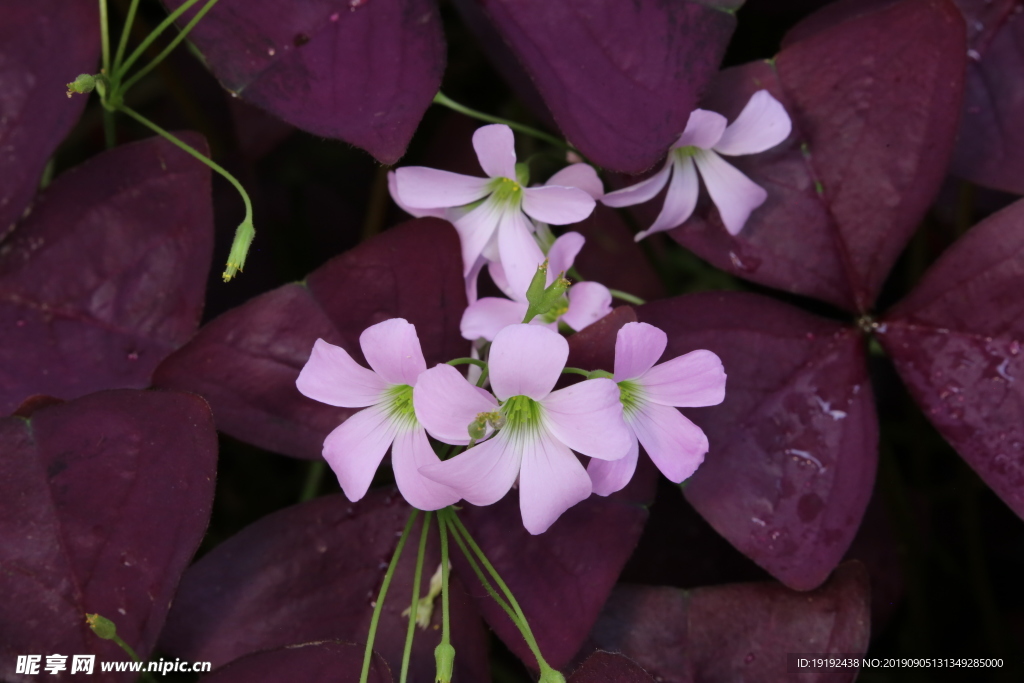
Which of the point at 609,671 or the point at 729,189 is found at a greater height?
the point at 729,189

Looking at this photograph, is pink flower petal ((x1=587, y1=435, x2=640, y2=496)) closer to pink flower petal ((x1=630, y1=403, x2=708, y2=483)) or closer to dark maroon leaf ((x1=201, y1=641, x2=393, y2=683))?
pink flower petal ((x1=630, y1=403, x2=708, y2=483))

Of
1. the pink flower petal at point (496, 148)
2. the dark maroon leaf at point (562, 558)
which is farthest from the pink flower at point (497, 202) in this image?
the dark maroon leaf at point (562, 558)

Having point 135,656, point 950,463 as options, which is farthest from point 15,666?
point 950,463

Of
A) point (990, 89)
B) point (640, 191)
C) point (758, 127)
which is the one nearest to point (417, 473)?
point (640, 191)

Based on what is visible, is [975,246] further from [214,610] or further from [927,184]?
[214,610]

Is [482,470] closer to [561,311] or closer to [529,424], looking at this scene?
[529,424]

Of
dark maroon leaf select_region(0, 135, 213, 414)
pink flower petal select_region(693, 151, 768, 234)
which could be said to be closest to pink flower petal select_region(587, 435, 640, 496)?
pink flower petal select_region(693, 151, 768, 234)
